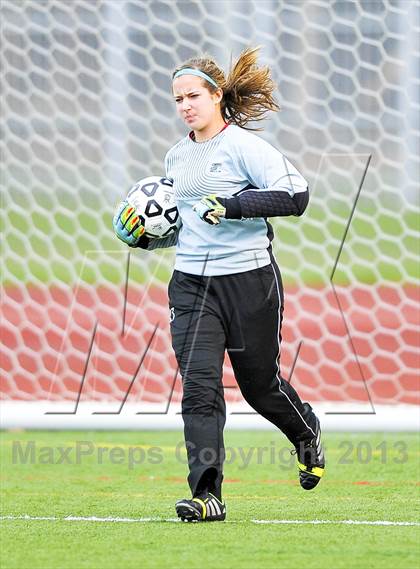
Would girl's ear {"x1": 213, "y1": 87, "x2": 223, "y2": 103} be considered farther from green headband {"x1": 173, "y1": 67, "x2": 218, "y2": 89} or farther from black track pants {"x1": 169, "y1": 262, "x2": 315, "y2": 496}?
black track pants {"x1": 169, "y1": 262, "x2": 315, "y2": 496}

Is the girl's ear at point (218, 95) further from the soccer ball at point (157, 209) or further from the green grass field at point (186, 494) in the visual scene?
the green grass field at point (186, 494)

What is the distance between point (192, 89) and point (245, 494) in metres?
1.70

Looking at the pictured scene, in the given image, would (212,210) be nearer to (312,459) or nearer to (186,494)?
(312,459)

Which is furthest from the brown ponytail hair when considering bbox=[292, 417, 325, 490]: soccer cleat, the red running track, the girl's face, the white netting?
the red running track

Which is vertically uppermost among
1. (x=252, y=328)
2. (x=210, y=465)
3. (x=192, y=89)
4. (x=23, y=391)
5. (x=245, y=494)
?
(x=192, y=89)

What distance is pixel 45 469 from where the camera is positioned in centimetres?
581

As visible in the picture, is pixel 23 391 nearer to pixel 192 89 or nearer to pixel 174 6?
pixel 174 6

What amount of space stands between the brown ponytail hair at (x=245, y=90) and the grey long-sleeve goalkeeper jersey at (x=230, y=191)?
0.62 feet

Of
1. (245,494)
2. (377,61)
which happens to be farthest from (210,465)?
(377,61)

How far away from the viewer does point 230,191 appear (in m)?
4.36

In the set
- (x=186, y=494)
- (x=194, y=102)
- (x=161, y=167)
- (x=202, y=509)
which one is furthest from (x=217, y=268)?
(x=161, y=167)

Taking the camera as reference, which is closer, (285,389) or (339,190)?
(285,389)

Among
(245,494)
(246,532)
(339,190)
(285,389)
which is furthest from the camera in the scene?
(339,190)

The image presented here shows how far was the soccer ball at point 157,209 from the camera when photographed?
4453 mm
